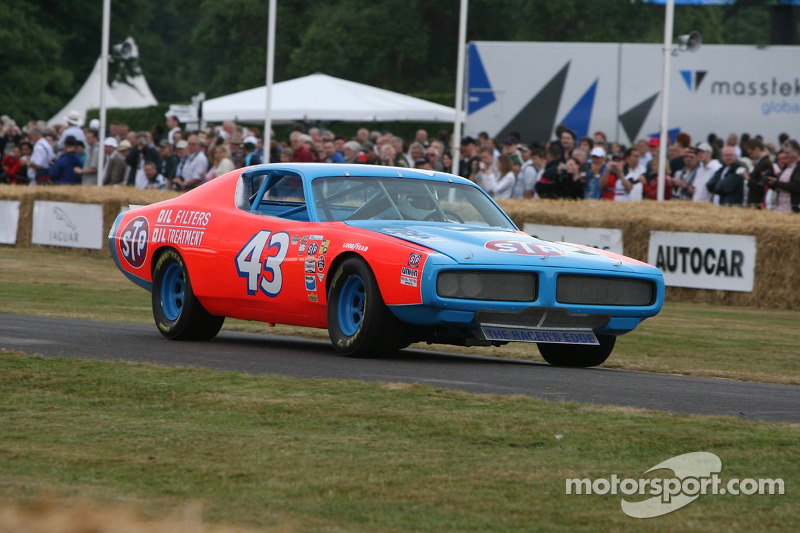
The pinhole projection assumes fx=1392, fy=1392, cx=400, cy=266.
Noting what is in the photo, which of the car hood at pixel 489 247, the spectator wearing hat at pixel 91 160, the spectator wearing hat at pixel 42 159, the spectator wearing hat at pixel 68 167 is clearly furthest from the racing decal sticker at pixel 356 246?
the spectator wearing hat at pixel 42 159

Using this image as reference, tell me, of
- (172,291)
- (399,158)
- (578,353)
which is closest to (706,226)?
(399,158)

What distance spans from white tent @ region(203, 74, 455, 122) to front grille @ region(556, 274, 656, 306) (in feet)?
72.3

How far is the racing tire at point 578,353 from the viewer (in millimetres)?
9578

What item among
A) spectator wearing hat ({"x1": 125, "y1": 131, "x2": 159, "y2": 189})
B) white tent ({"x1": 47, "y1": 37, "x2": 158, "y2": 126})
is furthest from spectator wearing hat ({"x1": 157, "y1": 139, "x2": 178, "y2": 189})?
white tent ({"x1": 47, "y1": 37, "x2": 158, "y2": 126})

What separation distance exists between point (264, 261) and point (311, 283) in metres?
0.56

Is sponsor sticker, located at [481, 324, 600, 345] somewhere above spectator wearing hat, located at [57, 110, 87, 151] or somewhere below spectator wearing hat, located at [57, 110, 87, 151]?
below

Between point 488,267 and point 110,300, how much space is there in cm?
720

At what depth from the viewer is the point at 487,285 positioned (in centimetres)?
869

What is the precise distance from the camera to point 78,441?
5770 mm

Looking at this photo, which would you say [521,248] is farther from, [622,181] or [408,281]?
[622,181]

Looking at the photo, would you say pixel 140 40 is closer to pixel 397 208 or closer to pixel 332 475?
pixel 397 208

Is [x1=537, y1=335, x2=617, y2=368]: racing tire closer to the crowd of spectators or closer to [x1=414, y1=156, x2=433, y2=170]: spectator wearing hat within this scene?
the crowd of spectators

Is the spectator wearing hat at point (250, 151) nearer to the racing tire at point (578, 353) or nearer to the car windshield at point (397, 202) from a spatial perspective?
A: the car windshield at point (397, 202)

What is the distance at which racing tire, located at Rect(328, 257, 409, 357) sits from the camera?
8.79 meters
